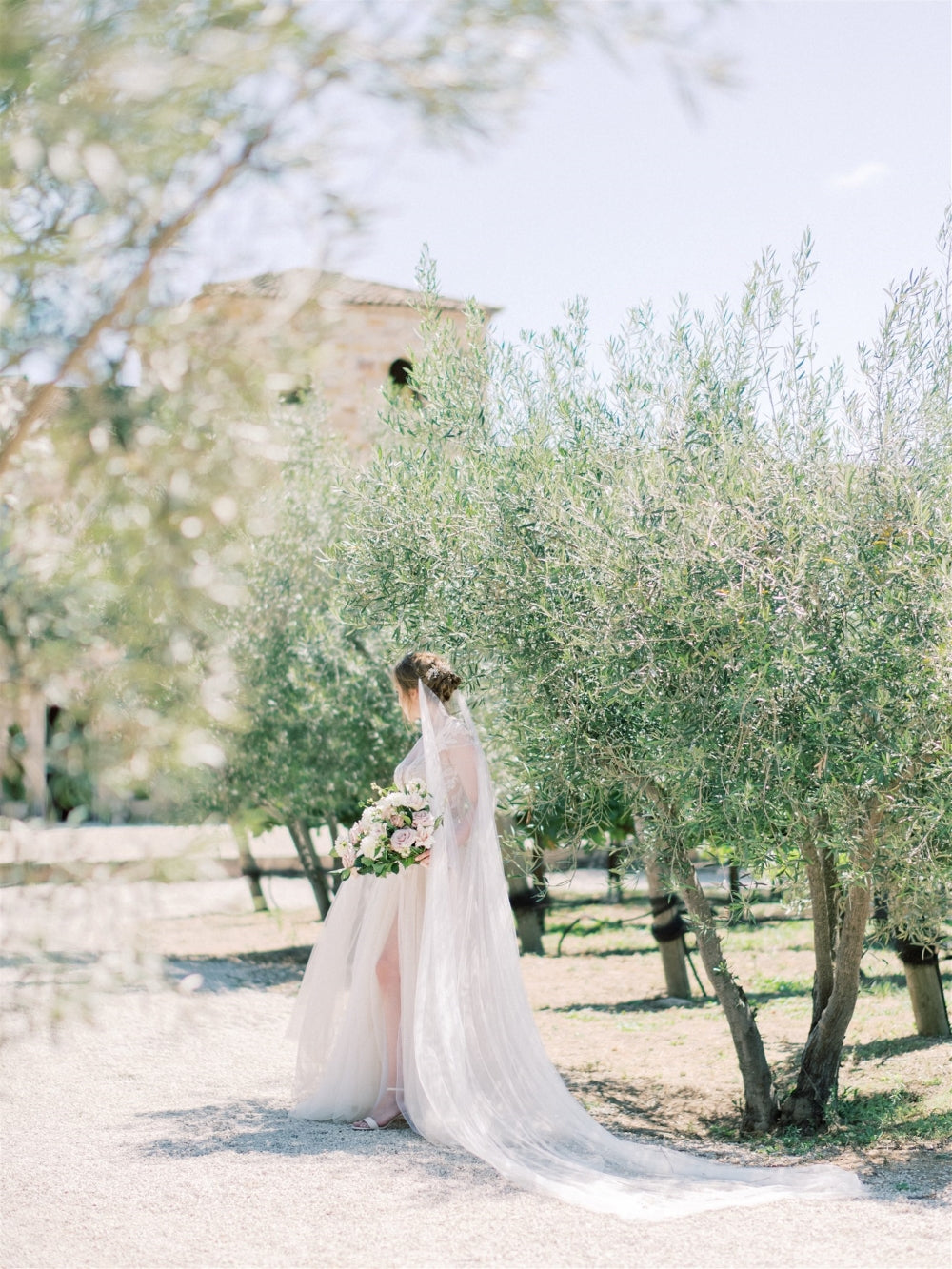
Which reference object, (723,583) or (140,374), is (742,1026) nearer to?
(723,583)

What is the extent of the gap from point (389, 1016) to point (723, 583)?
9.31ft

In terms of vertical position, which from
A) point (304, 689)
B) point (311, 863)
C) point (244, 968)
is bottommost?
point (244, 968)

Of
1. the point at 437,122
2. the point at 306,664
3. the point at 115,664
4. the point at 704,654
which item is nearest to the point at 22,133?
the point at 437,122

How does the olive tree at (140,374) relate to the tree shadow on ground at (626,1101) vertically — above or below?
above

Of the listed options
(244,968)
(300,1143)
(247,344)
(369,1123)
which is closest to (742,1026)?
(369,1123)

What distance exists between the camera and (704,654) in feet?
18.5

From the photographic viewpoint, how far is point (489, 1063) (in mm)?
5949

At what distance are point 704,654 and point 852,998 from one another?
2365 millimetres

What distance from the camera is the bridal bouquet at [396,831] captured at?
20.0 feet

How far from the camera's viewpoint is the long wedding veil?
5.07 meters

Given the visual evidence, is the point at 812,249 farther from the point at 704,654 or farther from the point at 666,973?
the point at 666,973

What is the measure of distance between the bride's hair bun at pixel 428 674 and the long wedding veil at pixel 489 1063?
8cm

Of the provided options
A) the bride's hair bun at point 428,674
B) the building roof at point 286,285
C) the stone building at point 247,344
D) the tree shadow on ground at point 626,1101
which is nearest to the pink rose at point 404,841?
the bride's hair bun at point 428,674

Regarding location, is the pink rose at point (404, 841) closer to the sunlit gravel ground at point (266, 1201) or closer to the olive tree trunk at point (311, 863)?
the sunlit gravel ground at point (266, 1201)
